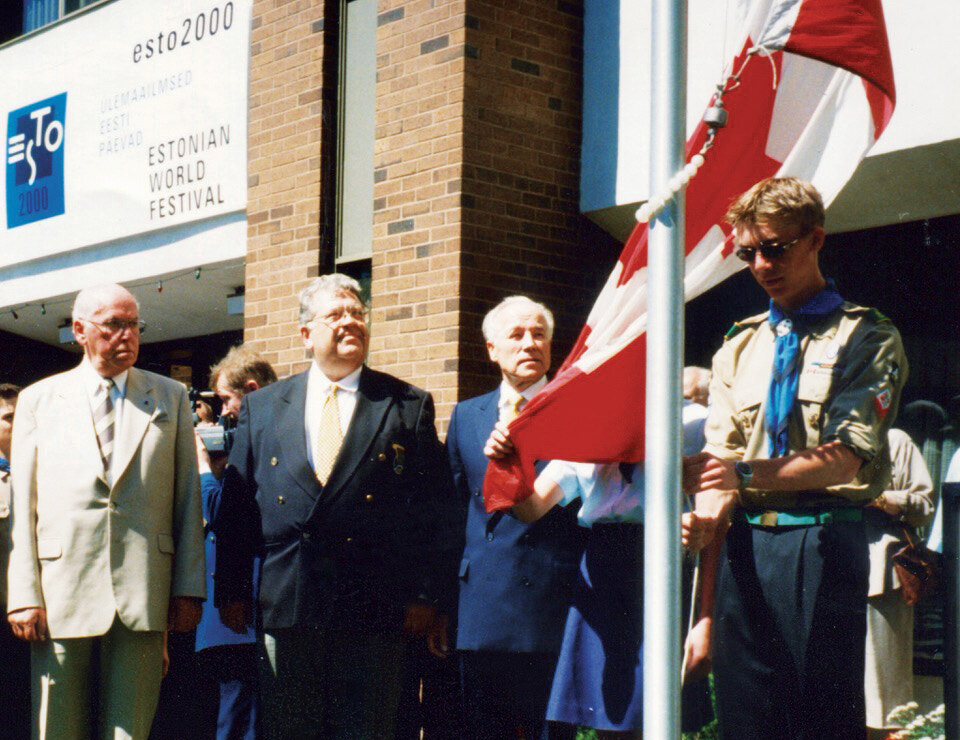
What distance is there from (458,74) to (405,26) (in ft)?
1.81

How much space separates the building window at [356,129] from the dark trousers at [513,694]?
134 inches

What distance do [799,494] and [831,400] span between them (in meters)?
0.26

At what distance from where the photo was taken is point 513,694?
4.60m

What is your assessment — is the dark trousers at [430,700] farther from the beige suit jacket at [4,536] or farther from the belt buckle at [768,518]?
the belt buckle at [768,518]

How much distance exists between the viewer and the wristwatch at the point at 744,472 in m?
3.29

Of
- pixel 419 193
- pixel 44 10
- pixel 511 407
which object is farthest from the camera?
pixel 44 10

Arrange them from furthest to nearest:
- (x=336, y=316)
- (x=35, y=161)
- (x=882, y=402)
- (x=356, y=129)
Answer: (x=35, y=161) < (x=356, y=129) < (x=336, y=316) < (x=882, y=402)

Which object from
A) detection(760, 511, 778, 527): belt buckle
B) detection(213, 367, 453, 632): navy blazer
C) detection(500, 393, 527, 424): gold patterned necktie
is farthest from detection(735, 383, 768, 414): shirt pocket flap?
detection(213, 367, 453, 632): navy blazer

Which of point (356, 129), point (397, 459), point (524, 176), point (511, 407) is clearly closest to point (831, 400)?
point (511, 407)

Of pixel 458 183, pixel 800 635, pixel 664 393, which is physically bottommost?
pixel 800 635

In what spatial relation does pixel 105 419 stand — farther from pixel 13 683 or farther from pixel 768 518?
pixel 768 518

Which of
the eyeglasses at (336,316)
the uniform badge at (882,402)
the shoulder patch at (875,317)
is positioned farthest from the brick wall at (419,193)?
the uniform badge at (882,402)

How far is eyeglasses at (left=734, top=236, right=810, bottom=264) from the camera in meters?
3.46

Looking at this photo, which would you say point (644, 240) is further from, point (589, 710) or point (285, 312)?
point (285, 312)
